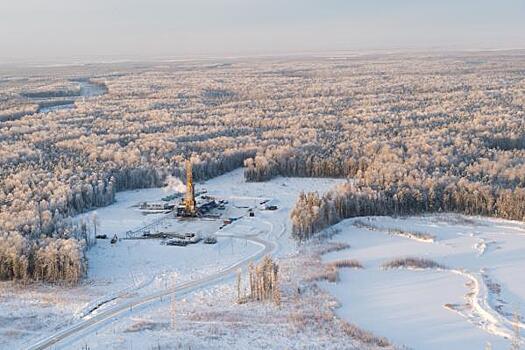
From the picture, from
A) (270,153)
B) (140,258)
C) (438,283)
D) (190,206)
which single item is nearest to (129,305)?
(140,258)

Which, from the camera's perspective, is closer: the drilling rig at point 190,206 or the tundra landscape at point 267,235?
the tundra landscape at point 267,235

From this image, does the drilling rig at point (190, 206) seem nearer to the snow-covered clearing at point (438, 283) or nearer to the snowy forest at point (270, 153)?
the snowy forest at point (270, 153)

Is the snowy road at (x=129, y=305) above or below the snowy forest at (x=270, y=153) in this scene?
below

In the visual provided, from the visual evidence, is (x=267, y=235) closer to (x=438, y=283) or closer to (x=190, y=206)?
(x=190, y=206)

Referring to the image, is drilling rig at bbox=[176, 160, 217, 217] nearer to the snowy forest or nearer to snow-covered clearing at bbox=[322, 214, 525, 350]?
the snowy forest

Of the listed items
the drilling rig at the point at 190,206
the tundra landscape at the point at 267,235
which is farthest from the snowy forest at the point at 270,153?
the drilling rig at the point at 190,206

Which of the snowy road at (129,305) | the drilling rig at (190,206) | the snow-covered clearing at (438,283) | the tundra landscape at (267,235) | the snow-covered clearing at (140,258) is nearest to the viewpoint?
the snowy road at (129,305)
